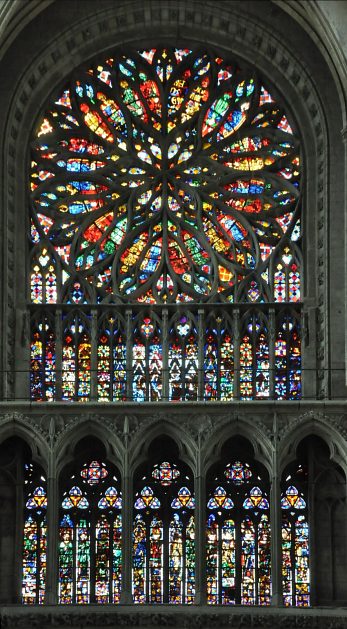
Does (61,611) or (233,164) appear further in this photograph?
(233,164)

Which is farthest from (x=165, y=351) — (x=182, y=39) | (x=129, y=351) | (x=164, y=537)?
(x=182, y=39)

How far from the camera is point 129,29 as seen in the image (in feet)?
118

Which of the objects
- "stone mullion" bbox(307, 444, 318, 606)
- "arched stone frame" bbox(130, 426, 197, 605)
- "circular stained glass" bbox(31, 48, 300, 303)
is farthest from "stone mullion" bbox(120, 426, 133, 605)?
"circular stained glass" bbox(31, 48, 300, 303)

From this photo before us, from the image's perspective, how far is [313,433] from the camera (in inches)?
1325

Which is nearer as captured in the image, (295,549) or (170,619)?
(170,619)

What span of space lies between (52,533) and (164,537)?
1843 mm

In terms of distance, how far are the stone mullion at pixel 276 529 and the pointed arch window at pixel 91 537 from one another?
2.40 m

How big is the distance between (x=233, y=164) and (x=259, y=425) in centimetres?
474

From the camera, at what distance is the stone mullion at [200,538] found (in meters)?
33.2

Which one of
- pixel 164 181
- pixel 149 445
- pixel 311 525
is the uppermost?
pixel 164 181

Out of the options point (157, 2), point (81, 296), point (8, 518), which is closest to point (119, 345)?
point (81, 296)

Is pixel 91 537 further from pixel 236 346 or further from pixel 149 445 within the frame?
pixel 236 346

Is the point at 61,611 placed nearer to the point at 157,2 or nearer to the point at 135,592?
the point at 135,592

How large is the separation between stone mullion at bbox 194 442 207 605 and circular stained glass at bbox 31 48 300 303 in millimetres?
3145
